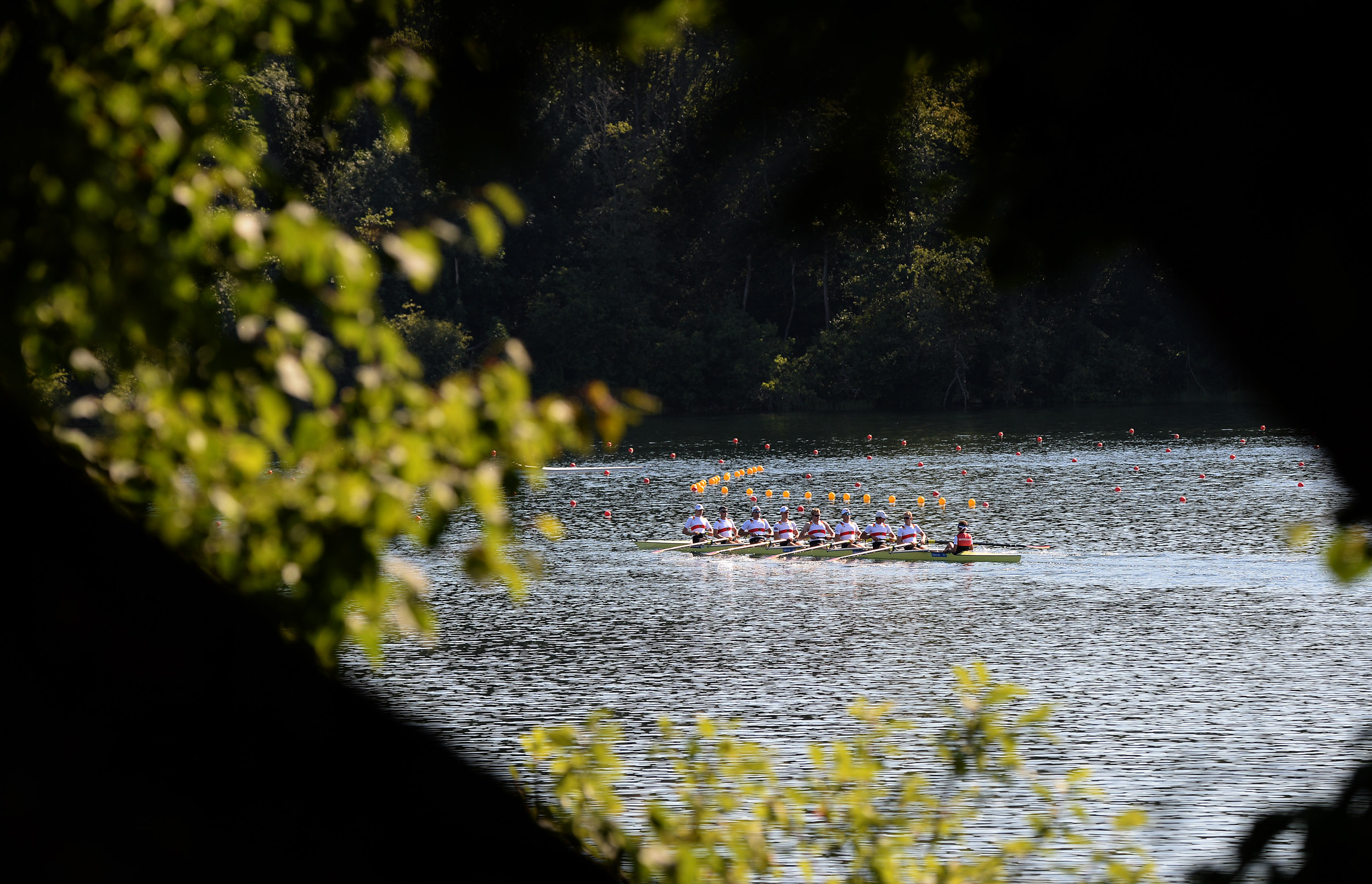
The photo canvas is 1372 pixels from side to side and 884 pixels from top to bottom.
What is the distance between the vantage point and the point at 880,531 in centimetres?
3581

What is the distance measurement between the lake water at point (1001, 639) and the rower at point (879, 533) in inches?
24.0

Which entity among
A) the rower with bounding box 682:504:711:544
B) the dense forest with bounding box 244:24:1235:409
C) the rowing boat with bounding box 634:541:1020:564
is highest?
the dense forest with bounding box 244:24:1235:409

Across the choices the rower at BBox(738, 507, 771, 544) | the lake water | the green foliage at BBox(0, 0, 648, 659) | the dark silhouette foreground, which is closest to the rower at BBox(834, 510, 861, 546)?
the lake water

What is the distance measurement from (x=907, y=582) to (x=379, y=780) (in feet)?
104

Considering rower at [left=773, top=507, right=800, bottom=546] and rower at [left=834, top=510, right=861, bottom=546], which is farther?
rower at [left=773, top=507, right=800, bottom=546]

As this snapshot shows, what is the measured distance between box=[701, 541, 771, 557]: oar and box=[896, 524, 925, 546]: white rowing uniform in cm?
365

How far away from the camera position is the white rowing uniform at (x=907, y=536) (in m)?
35.3

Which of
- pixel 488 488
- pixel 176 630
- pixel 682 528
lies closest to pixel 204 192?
pixel 488 488

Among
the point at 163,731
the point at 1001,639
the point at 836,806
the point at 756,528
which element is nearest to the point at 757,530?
the point at 756,528

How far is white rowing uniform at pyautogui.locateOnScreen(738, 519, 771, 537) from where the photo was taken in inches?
1475

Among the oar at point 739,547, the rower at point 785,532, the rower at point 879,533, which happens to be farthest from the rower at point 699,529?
the rower at point 879,533

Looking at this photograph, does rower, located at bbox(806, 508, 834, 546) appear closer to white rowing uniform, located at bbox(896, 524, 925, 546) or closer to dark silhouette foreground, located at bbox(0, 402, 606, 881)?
white rowing uniform, located at bbox(896, 524, 925, 546)

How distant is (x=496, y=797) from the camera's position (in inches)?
105

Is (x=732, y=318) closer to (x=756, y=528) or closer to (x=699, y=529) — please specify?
(x=699, y=529)
